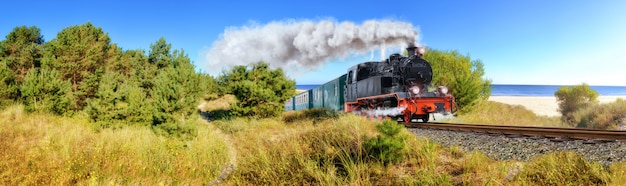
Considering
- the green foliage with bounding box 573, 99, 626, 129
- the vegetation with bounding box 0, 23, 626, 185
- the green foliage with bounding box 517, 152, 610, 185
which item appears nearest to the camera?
the green foliage with bounding box 517, 152, 610, 185

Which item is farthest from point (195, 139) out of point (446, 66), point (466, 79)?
point (446, 66)

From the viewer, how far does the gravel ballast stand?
18.2 feet

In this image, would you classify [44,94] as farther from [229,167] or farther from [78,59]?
[229,167]

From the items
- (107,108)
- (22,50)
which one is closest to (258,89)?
(107,108)

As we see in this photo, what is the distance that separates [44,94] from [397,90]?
16.6 m

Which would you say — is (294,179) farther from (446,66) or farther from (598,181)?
(446,66)

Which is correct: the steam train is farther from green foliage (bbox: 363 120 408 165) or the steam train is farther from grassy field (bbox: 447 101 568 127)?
green foliage (bbox: 363 120 408 165)

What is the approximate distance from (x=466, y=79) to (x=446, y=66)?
3.41 meters

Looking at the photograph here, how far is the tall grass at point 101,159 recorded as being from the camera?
253 inches

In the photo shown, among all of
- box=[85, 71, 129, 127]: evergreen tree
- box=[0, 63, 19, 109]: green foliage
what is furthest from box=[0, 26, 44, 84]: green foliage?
box=[85, 71, 129, 127]: evergreen tree

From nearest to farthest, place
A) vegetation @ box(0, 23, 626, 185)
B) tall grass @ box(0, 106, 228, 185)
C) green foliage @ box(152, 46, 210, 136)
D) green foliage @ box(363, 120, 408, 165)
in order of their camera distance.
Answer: vegetation @ box(0, 23, 626, 185), green foliage @ box(363, 120, 408, 165), tall grass @ box(0, 106, 228, 185), green foliage @ box(152, 46, 210, 136)

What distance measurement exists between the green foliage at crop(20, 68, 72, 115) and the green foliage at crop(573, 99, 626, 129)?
88.8ft

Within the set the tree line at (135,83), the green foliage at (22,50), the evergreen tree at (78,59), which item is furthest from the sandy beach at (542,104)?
the green foliage at (22,50)

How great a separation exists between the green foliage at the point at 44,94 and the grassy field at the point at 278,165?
6428 mm
